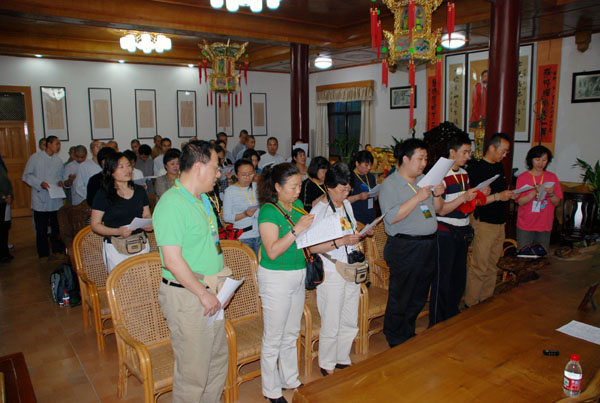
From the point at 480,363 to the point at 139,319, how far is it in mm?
1798

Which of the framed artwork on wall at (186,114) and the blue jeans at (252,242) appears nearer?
the blue jeans at (252,242)

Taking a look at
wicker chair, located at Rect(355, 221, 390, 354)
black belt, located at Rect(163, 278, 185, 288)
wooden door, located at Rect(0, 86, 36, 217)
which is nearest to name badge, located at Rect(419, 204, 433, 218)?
wicker chair, located at Rect(355, 221, 390, 354)

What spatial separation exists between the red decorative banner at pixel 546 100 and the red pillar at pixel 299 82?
408cm

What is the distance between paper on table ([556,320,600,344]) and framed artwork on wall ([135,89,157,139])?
9852 mm

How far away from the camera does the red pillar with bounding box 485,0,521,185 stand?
4.78m

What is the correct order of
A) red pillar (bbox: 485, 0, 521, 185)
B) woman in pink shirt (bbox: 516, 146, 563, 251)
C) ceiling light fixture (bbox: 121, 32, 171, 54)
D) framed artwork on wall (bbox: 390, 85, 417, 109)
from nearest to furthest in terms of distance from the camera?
1. woman in pink shirt (bbox: 516, 146, 563, 251)
2. red pillar (bbox: 485, 0, 521, 185)
3. ceiling light fixture (bbox: 121, 32, 171, 54)
4. framed artwork on wall (bbox: 390, 85, 417, 109)

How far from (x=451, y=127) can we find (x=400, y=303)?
141 centimetres

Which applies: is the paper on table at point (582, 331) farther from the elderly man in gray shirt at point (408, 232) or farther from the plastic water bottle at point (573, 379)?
the elderly man in gray shirt at point (408, 232)

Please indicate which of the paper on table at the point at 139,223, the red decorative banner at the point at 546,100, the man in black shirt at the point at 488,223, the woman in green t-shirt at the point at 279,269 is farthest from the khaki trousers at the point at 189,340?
the red decorative banner at the point at 546,100

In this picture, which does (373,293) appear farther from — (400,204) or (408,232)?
(400,204)

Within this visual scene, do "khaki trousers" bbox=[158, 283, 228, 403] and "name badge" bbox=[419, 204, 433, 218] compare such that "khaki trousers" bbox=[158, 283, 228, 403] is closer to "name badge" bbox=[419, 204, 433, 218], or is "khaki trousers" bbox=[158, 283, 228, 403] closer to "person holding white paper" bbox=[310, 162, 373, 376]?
"person holding white paper" bbox=[310, 162, 373, 376]

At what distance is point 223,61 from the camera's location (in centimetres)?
721

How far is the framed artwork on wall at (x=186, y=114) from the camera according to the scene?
10.7 m

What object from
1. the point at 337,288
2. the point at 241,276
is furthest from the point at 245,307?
the point at 337,288
